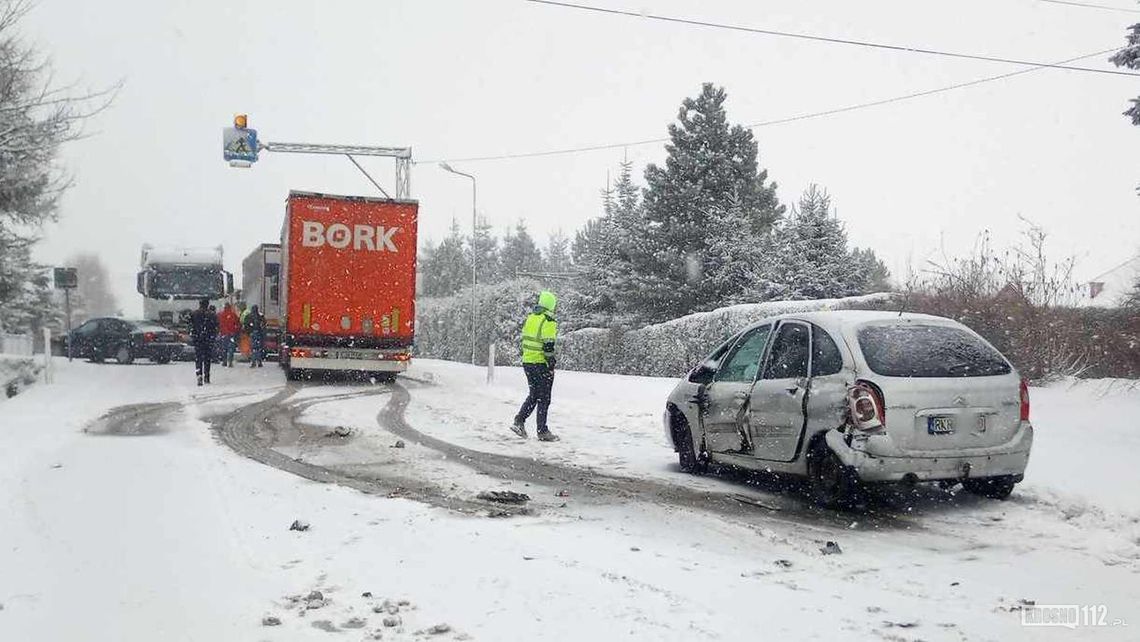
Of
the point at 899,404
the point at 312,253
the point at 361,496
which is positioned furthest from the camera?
the point at 312,253

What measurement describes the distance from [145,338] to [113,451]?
885 inches

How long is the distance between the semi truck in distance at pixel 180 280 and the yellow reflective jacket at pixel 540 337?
22.1 meters

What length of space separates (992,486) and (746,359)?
2.28m

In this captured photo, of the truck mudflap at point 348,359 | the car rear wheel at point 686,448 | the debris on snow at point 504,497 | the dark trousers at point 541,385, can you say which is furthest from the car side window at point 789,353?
the truck mudflap at point 348,359

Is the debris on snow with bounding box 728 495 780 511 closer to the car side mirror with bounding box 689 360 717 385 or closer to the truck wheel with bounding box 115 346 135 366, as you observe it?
the car side mirror with bounding box 689 360 717 385

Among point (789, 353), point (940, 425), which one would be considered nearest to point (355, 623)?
point (940, 425)

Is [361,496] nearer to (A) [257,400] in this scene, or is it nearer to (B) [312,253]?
(A) [257,400]

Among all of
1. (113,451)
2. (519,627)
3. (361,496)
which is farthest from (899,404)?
(113,451)

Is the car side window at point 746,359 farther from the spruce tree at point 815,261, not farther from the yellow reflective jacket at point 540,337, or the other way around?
the spruce tree at point 815,261

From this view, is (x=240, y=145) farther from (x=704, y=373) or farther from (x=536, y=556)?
(x=536, y=556)

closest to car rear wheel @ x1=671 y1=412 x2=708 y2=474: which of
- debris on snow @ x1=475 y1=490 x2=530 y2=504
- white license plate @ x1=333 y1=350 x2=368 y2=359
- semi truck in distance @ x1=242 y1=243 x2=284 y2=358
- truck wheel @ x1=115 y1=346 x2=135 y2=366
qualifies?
debris on snow @ x1=475 y1=490 x2=530 y2=504

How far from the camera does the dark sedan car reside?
29906 millimetres

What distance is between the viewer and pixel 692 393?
899 centimetres

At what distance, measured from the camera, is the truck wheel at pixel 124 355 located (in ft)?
99.1
